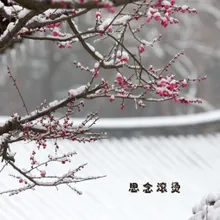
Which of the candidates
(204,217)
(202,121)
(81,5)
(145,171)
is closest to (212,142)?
(202,121)

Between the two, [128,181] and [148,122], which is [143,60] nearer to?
[148,122]

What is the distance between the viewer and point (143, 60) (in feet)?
73.4

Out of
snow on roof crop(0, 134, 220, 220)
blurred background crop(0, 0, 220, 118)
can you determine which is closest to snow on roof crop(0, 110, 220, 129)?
snow on roof crop(0, 134, 220, 220)

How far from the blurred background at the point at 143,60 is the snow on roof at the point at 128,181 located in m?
11.8

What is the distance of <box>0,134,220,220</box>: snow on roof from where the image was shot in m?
6.75

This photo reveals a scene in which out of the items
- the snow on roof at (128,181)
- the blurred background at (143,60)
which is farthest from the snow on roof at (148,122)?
the blurred background at (143,60)

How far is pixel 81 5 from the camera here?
94.4 inches

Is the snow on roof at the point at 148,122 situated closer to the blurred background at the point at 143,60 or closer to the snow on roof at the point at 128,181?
the snow on roof at the point at 128,181

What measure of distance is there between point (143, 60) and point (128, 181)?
14984 millimetres

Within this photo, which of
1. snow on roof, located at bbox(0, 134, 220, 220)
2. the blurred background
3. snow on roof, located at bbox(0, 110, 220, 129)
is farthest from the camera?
the blurred background

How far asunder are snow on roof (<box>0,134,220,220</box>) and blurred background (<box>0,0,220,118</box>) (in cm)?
1185

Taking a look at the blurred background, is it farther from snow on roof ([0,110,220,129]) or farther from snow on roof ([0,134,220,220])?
snow on roof ([0,134,220,220])

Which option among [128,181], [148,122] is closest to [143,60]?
[148,122]

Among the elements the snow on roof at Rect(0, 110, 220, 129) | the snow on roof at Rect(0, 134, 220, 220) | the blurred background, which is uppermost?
the blurred background
